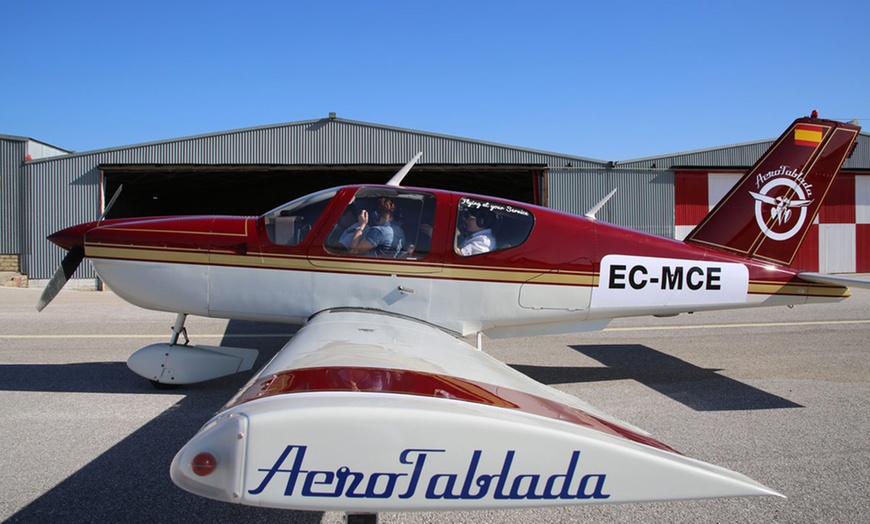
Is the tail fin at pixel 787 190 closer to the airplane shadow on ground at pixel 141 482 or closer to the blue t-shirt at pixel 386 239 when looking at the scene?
the blue t-shirt at pixel 386 239

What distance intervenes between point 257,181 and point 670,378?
72.5ft

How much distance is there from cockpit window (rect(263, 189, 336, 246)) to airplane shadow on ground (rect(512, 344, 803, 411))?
2.95 meters

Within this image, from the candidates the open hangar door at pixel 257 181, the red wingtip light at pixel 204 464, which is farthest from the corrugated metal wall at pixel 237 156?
the red wingtip light at pixel 204 464

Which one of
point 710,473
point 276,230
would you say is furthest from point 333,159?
point 710,473

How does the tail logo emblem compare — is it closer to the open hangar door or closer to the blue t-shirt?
the blue t-shirt

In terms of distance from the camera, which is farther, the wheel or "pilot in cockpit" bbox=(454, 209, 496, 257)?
the wheel

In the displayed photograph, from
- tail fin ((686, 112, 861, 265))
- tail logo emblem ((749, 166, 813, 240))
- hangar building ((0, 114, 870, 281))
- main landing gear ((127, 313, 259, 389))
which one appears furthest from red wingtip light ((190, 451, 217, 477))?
hangar building ((0, 114, 870, 281))

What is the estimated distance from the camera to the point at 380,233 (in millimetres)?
5188

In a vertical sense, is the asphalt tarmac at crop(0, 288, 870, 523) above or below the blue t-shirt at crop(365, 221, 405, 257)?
below

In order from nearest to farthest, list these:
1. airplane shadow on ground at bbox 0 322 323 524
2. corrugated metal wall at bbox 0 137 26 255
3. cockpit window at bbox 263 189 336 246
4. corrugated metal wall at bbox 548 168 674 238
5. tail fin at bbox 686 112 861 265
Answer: airplane shadow on ground at bbox 0 322 323 524, cockpit window at bbox 263 189 336 246, tail fin at bbox 686 112 861 265, corrugated metal wall at bbox 0 137 26 255, corrugated metal wall at bbox 548 168 674 238

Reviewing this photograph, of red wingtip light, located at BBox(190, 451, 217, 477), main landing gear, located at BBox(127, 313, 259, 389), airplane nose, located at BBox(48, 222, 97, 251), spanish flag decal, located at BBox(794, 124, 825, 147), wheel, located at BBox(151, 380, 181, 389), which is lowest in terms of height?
wheel, located at BBox(151, 380, 181, 389)

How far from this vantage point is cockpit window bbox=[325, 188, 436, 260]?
516 cm

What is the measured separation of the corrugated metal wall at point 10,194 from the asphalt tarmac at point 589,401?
10.8 m

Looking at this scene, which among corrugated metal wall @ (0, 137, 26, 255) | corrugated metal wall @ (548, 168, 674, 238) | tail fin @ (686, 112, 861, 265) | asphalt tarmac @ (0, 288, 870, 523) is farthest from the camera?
corrugated metal wall @ (548, 168, 674, 238)
